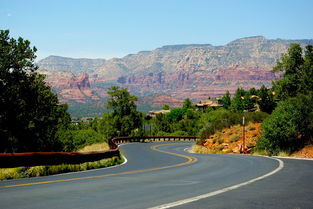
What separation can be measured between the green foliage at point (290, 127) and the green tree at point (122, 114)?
202 ft

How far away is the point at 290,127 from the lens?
29641 millimetres

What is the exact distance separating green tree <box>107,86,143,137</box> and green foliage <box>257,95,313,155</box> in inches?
2418

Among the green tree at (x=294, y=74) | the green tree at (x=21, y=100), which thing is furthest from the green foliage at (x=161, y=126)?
the green tree at (x=21, y=100)

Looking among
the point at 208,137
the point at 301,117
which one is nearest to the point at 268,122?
the point at 301,117

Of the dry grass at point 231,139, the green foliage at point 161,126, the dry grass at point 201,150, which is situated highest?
the dry grass at point 231,139

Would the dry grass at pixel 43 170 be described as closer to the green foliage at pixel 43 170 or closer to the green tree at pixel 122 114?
the green foliage at pixel 43 170

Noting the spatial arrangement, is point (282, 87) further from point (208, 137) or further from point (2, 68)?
point (2, 68)

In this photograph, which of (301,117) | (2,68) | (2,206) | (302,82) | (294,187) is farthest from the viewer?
(302,82)

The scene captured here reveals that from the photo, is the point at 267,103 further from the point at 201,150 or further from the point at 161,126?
the point at 201,150

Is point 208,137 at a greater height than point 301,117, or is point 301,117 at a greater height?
point 301,117

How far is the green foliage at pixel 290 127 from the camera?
29859 mm

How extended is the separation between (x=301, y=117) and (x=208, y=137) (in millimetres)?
18578

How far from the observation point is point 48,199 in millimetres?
8570

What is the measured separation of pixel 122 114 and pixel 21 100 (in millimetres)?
59310
